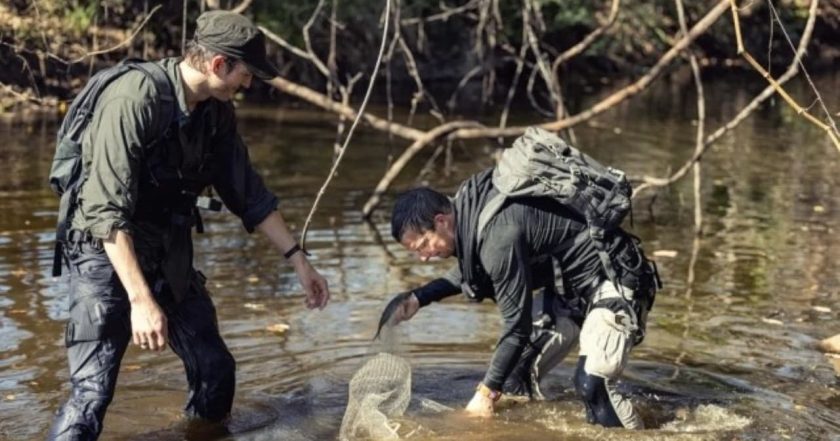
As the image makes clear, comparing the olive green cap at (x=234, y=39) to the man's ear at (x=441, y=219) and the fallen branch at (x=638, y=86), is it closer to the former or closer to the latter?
the man's ear at (x=441, y=219)

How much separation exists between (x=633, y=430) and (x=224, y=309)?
3.37 m

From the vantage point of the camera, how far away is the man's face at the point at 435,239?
5735 mm

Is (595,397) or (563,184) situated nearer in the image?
(563,184)

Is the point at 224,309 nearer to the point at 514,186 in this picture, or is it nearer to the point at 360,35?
the point at 514,186

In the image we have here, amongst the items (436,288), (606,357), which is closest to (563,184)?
(606,357)

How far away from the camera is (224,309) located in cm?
A: 859

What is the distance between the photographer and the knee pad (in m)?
6.00

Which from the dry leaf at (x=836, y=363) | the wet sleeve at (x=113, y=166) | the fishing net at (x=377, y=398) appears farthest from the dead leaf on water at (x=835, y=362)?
the wet sleeve at (x=113, y=166)

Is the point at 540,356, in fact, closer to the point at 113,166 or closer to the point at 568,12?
the point at 113,166

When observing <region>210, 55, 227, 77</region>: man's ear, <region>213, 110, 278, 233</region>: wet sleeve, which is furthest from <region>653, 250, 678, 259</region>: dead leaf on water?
<region>210, 55, 227, 77</region>: man's ear

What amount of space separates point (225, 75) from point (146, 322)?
3.44 feet

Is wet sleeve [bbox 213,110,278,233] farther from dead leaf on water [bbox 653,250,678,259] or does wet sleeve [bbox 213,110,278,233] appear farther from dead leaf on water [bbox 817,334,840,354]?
dead leaf on water [bbox 653,250,678,259]

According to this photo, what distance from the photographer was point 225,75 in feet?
17.5

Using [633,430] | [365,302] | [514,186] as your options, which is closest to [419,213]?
[514,186]
